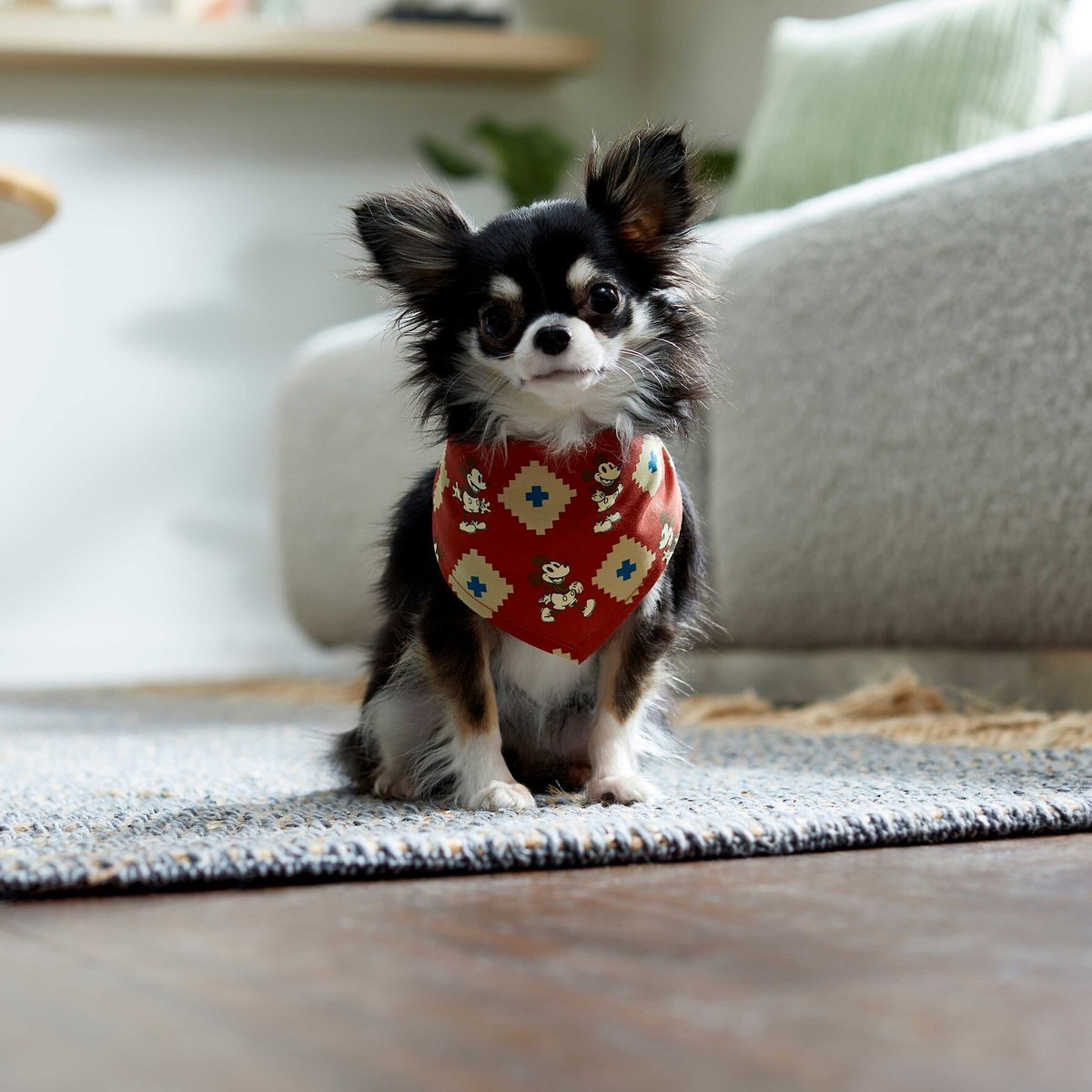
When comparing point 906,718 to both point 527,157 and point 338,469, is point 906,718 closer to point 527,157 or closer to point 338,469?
point 338,469

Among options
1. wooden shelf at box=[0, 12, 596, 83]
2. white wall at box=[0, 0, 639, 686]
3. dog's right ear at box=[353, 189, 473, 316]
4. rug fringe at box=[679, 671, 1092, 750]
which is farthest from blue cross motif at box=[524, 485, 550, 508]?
wooden shelf at box=[0, 12, 596, 83]

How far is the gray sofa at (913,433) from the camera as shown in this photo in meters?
1.68

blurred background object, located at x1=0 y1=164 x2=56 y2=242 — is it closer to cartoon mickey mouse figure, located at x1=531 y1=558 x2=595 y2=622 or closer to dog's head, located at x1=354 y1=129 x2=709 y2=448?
dog's head, located at x1=354 y1=129 x2=709 y2=448

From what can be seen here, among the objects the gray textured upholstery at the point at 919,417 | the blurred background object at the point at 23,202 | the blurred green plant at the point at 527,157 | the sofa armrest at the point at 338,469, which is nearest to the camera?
the gray textured upholstery at the point at 919,417

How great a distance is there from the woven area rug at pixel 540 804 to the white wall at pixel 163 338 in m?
2.08

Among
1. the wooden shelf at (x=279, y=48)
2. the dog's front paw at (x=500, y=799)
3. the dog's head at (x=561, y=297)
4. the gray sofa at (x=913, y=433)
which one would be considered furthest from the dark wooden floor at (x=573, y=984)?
the wooden shelf at (x=279, y=48)

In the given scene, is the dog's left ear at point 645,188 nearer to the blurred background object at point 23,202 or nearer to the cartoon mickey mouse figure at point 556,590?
the cartoon mickey mouse figure at point 556,590

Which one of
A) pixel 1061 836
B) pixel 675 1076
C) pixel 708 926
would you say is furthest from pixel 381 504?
pixel 675 1076

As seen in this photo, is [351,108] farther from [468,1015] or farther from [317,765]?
[468,1015]

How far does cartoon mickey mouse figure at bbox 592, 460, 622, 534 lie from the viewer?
1188 mm

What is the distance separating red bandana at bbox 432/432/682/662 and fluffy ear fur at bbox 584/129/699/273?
0.21m

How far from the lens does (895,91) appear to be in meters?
2.45

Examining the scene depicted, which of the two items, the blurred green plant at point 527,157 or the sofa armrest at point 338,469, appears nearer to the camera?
the sofa armrest at point 338,469

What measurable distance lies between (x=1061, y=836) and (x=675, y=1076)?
0.62 metres
